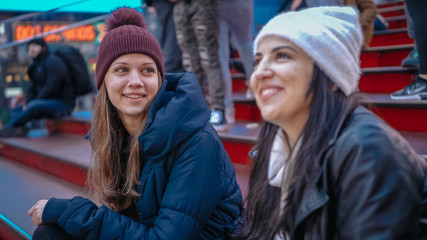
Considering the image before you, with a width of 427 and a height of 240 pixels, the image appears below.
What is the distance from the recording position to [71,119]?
4008 millimetres

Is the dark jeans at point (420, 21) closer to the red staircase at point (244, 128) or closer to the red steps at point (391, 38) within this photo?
the red staircase at point (244, 128)

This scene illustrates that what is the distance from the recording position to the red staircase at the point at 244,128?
83.1 inches

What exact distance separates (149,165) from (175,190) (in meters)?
0.15

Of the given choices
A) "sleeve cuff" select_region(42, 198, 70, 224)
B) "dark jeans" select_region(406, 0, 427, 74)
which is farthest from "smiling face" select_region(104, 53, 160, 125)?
"dark jeans" select_region(406, 0, 427, 74)

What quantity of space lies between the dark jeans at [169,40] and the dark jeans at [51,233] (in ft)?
6.16

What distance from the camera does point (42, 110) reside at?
409 centimetres

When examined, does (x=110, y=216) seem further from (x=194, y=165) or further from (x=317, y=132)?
(x=317, y=132)

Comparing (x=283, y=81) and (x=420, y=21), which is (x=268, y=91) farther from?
(x=420, y=21)

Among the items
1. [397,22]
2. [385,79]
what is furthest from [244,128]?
[397,22]

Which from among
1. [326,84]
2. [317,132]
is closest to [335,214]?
[317,132]

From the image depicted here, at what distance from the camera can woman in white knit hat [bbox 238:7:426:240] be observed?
0.69 meters

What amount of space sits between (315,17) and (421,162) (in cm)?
40

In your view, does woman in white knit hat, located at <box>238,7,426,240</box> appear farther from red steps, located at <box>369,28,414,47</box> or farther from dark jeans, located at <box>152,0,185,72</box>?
red steps, located at <box>369,28,414,47</box>

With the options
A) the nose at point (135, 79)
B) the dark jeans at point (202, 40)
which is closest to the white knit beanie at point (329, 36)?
the nose at point (135, 79)
